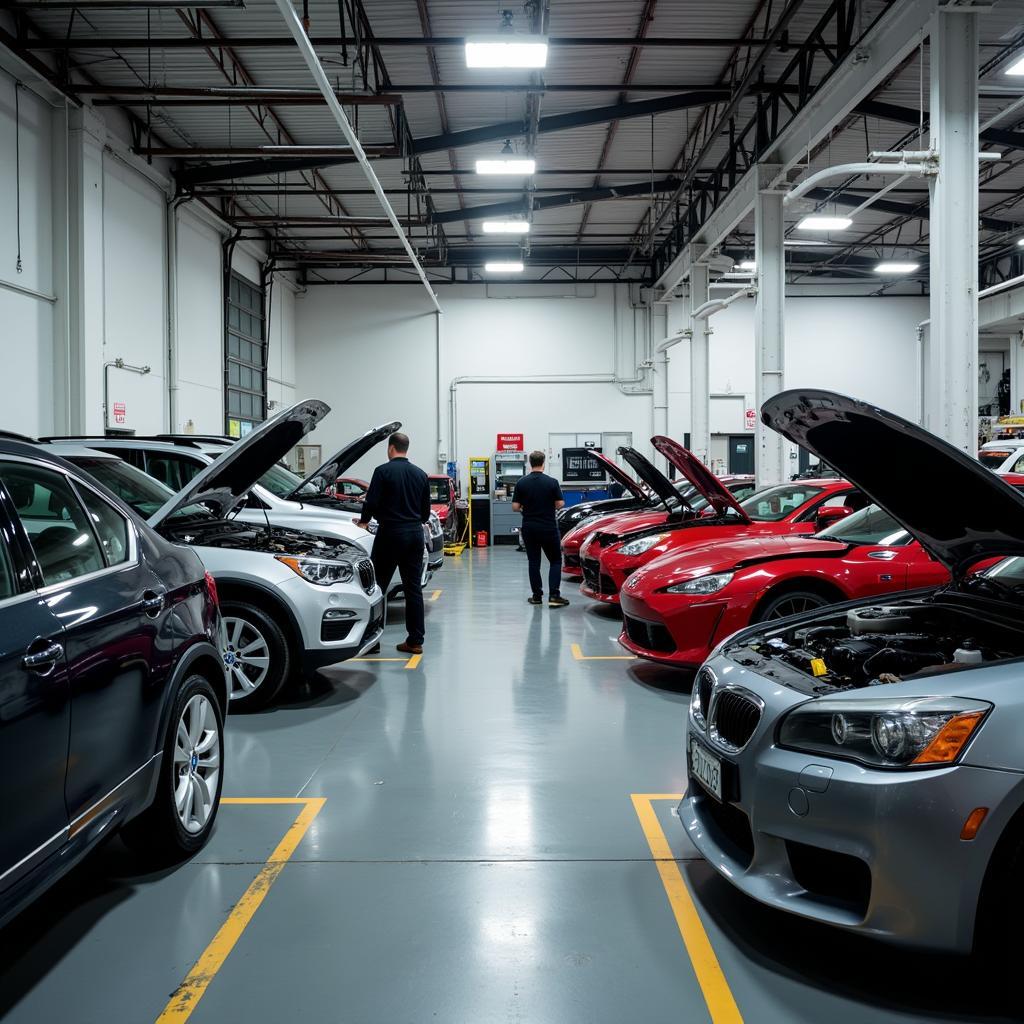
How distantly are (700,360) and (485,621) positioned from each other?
9986 mm

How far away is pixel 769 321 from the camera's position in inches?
459

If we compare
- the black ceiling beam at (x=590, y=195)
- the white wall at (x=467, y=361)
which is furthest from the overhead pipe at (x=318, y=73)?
the white wall at (x=467, y=361)

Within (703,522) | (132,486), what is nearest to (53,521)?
(132,486)

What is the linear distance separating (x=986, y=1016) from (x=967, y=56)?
7858 mm

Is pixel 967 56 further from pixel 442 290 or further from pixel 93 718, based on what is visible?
pixel 442 290

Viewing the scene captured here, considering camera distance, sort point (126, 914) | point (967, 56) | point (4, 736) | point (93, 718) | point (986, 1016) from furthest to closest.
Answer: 1. point (967, 56)
2. point (126, 914)
3. point (93, 718)
4. point (986, 1016)
5. point (4, 736)

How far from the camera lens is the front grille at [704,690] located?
2787 millimetres

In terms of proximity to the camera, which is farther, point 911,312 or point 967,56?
point 911,312

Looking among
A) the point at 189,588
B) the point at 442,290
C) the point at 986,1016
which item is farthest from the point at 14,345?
the point at 442,290

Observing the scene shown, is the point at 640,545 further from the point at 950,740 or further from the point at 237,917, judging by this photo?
the point at 950,740

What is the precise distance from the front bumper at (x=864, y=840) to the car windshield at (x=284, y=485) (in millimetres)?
6457

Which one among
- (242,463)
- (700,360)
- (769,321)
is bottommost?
(242,463)

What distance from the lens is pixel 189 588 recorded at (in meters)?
3.05

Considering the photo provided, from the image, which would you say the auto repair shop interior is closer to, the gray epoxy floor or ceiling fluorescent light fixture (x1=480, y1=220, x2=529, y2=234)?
the gray epoxy floor
